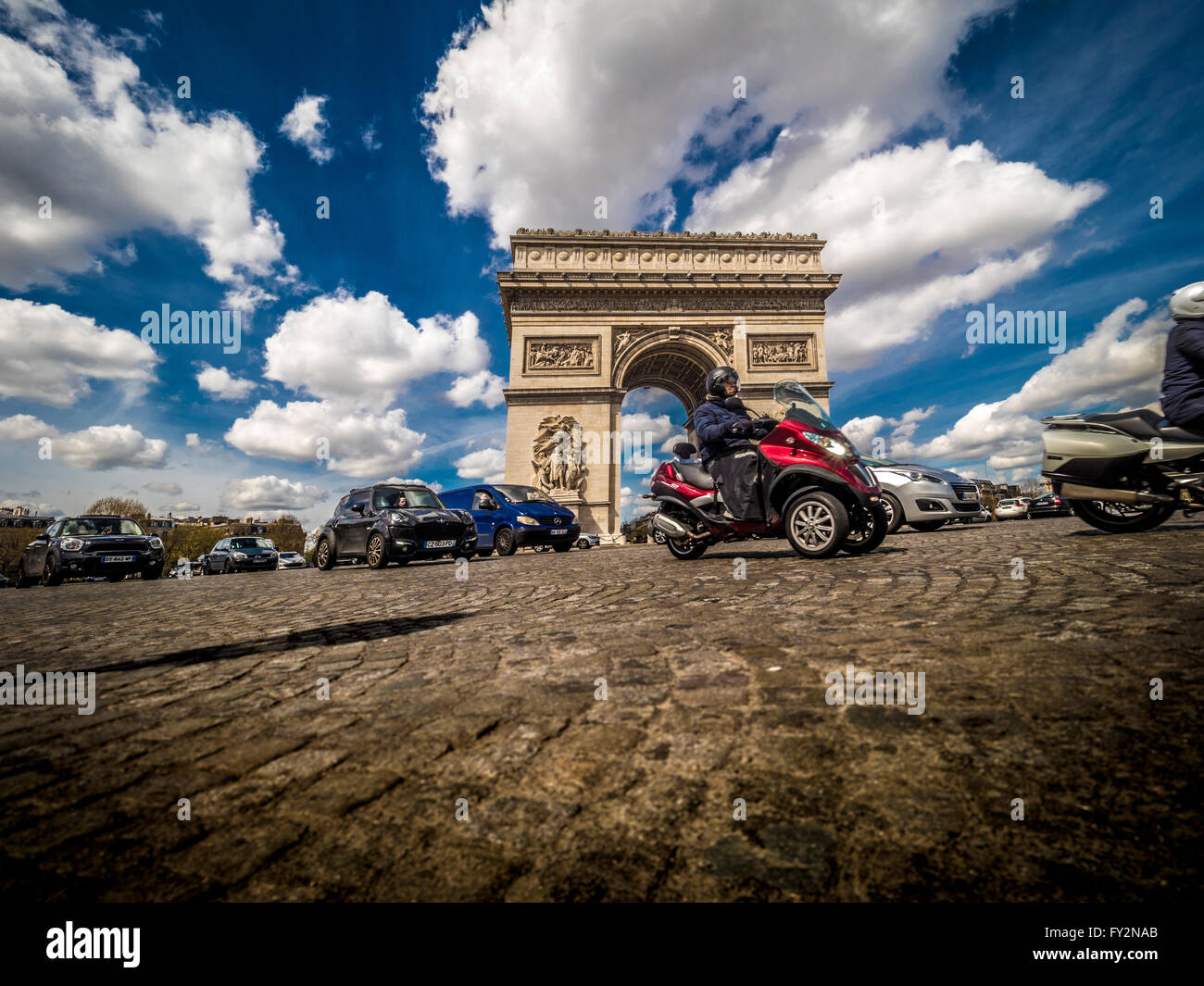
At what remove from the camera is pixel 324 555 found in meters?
11.9

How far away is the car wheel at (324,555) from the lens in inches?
463

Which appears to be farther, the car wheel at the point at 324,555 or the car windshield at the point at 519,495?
the car windshield at the point at 519,495

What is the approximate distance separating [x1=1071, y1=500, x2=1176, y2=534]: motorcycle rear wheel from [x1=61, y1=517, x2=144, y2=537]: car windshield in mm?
18750

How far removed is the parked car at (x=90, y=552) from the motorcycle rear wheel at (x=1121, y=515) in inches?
707

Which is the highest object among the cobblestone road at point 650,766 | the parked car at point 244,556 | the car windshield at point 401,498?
the car windshield at point 401,498

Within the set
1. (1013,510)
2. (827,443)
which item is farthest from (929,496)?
(1013,510)

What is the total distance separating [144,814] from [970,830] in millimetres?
1767

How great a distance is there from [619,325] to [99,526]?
66.9ft

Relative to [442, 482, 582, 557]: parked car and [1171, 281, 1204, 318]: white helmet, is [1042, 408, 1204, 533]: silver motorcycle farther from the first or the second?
[442, 482, 582, 557]: parked car

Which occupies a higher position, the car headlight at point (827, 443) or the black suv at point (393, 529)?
the car headlight at point (827, 443)

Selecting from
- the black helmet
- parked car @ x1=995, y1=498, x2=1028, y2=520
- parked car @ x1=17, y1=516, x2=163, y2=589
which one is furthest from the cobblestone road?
parked car @ x1=995, y1=498, x2=1028, y2=520

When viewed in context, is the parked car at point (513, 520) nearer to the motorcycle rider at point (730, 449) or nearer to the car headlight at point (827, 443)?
the motorcycle rider at point (730, 449)

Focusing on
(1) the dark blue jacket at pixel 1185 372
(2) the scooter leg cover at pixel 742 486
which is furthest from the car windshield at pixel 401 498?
(1) the dark blue jacket at pixel 1185 372

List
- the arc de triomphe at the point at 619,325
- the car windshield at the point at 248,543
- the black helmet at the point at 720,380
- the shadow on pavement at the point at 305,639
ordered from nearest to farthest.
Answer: the shadow on pavement at the point at 305,639
the black helmet at the point at 720,380
the car windshield at the point at 248,543
the arc de triomphe at the point at 619,325
